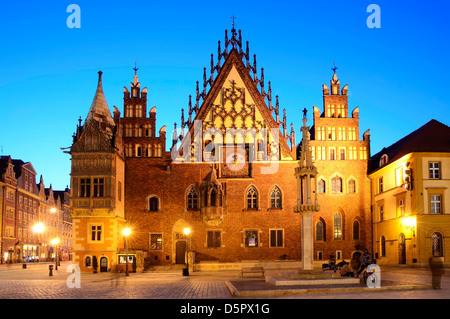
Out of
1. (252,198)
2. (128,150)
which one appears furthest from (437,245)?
(128,150)

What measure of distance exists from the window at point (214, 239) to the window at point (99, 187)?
32.6 feet

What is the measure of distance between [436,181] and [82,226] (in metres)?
27.4

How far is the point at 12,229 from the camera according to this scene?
7800 centimetres

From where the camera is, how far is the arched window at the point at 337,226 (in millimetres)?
47219

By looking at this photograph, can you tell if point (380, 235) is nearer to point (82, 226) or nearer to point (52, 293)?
point (82, 226)

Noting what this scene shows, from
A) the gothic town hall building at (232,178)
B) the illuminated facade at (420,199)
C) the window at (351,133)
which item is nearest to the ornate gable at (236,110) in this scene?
the gothic town hall building at (232,178)

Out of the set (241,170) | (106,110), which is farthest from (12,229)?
(241,170)

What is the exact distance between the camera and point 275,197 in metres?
47.1

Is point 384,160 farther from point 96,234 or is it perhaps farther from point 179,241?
point 96,234

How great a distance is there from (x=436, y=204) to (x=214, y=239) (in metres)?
18.1

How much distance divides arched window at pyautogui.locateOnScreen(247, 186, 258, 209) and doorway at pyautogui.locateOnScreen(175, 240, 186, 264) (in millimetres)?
6550

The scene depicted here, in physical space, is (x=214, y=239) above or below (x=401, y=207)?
below

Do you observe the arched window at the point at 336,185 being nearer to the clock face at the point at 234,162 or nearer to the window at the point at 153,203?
the clock face at the point at 234,162

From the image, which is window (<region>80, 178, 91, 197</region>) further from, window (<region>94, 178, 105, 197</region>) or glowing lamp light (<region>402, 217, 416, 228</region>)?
glowing lamp light (<region>402, 217, 416, 228</region>)
